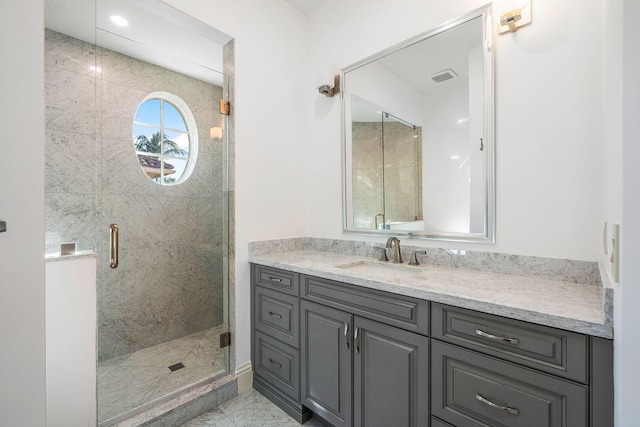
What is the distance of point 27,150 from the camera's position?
1025 mm

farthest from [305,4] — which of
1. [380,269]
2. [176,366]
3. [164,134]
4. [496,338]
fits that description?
[176,366]

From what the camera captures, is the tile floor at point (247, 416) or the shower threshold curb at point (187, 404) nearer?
the shower threshold curb at point (187, 404)

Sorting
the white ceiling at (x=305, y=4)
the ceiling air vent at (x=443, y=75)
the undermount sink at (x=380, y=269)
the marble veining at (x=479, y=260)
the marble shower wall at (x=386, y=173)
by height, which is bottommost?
the undermount sink at (x=380, y=269)

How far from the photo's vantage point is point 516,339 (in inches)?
39.2

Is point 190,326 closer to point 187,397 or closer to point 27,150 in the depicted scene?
point 187,397

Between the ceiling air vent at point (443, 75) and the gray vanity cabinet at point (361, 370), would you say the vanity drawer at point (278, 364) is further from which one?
the ceiling air vent at point (443, 75)

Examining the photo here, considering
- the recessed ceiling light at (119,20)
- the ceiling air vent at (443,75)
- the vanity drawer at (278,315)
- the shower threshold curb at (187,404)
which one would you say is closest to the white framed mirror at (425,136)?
the ceiling air vent at (443,75)

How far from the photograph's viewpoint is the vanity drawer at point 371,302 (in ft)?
4.10

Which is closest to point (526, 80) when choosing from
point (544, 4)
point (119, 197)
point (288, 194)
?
point (544, 4)

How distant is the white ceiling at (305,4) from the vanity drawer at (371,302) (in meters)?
2.30

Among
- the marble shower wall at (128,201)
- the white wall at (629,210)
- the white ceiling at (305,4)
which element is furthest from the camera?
the white ceiling at (305,4)

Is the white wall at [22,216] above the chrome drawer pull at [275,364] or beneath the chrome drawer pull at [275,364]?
above

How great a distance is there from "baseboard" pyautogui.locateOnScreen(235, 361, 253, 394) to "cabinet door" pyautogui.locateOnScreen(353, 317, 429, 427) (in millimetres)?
963

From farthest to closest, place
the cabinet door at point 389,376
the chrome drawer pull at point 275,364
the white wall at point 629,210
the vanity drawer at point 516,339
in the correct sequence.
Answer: the chrome drawer pull at point 275,364 < the cabinet door at point 389,376 < the vanity drawer at point 516,339 < the white wall at point 629,210
